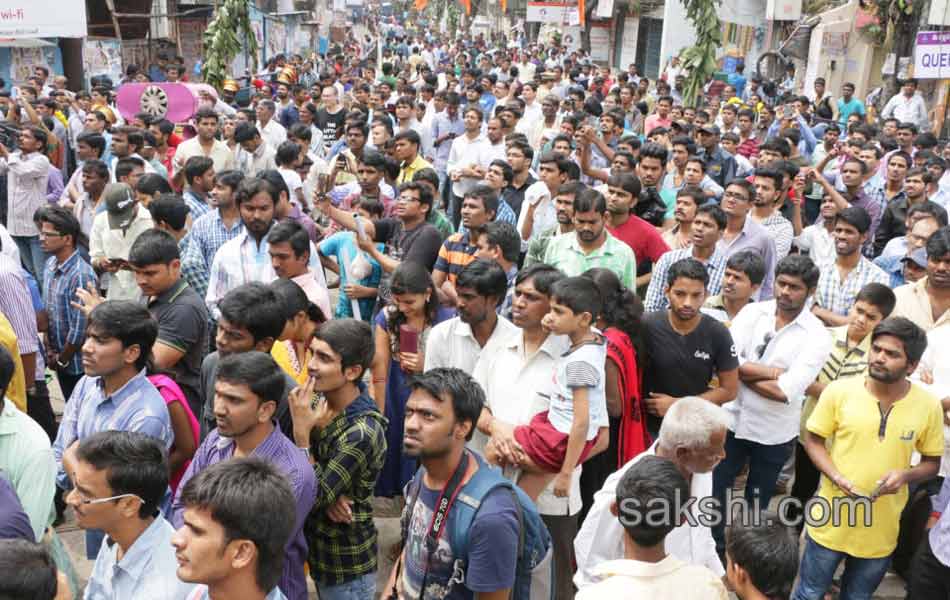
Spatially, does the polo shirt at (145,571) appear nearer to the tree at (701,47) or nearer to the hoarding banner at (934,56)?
the hoarding banner at (934,56)

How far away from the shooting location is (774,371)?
14.0ft

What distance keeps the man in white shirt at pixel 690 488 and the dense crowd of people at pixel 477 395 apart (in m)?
0.01

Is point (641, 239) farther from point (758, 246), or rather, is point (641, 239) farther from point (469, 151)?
point (469, 151)

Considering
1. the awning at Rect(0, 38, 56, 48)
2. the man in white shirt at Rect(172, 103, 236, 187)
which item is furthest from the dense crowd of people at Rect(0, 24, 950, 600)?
the awning at Rect(0, 38, 56, 48)

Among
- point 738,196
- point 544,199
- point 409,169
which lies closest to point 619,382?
point 738,196

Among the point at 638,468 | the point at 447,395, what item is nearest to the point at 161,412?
the point at 447,395

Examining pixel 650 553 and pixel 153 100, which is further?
pixel 153 100

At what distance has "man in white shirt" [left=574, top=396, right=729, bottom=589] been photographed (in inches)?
120

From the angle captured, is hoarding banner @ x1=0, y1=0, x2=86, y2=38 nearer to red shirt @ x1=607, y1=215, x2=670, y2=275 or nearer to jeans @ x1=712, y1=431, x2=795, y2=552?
red shirt @ x1=607, y1=215, x2=670, y2=275

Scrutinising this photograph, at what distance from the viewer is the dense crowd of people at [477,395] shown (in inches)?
105

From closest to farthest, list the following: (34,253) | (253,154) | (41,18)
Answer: (34,253) < (253,154) < (41,18)

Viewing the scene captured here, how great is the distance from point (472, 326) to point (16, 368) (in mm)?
2024

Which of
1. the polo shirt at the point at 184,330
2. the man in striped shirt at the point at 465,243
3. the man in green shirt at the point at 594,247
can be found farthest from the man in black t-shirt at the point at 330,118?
the polo shirt at the point at 184,330

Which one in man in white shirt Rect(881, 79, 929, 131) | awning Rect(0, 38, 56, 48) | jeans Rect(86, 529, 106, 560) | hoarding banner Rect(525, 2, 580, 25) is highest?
hoarding banner Rect(525, 2, 580, 25)
